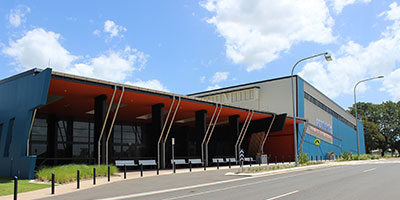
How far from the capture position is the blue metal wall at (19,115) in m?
18.7

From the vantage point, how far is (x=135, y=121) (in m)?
41.3

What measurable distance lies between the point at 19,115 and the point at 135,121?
21.1m

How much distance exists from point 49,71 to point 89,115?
17.9 metres

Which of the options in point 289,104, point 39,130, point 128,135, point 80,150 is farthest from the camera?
point 289,104

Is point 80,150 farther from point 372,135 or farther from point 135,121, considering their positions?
point 372,135

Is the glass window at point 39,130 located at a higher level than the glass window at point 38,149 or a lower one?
higher

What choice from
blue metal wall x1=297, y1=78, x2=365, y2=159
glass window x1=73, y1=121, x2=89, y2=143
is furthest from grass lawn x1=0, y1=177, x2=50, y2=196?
blue metal wall x1=297, y1=78, x2=365, y2=159

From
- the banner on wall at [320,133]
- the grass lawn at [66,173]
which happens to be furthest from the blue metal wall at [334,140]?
the grass lawn at [66,173]

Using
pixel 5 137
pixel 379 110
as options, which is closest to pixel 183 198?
pixel 5 137

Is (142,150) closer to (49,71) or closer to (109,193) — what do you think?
(49,71)

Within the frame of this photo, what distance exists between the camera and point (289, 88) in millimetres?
46281

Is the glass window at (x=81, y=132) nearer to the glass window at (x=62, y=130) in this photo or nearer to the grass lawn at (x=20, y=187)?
the glass window at (x=62, y=130)

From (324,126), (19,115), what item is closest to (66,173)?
(19,115)

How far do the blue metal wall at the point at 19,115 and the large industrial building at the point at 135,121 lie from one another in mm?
54
